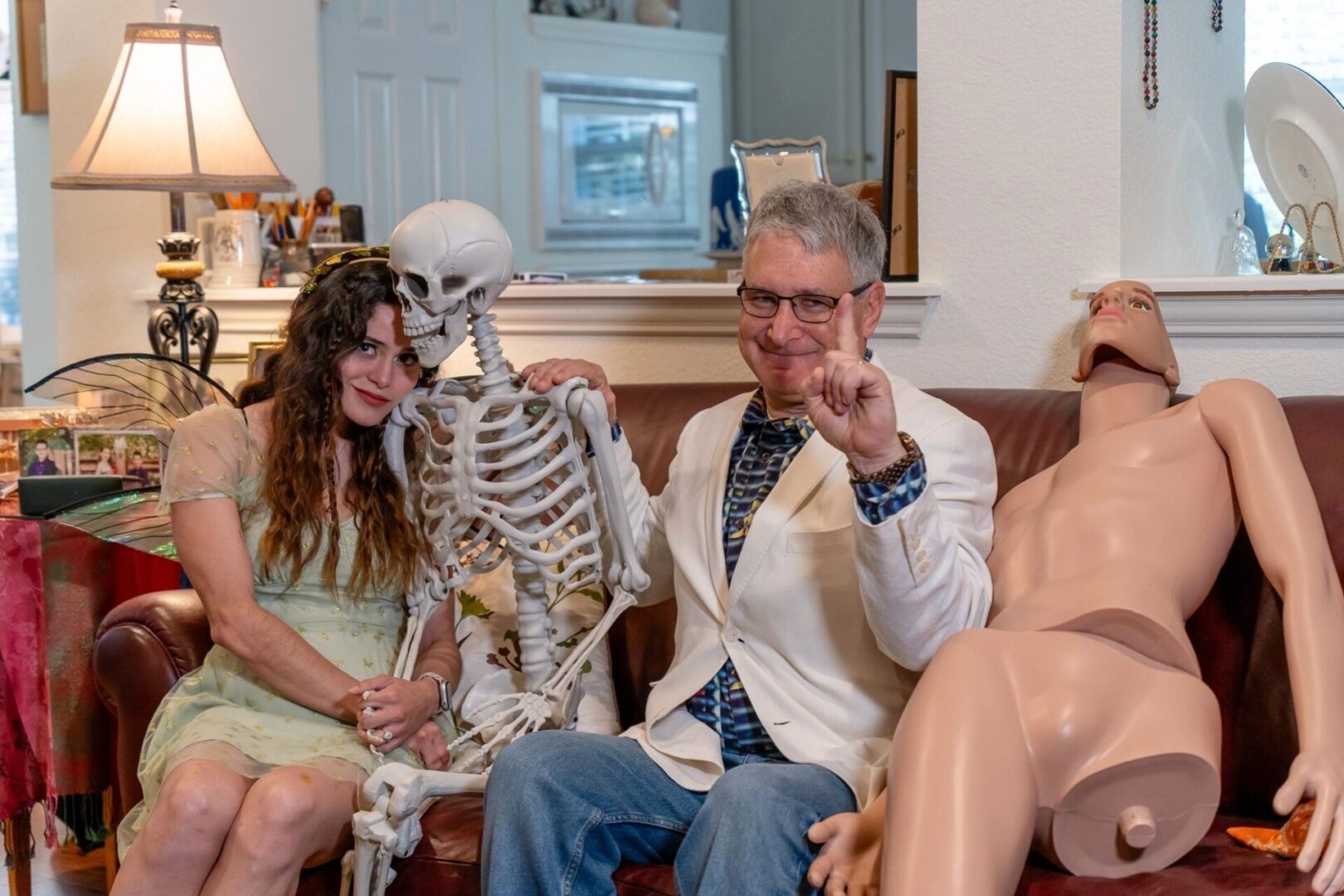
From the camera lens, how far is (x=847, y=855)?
→ 1706 mm

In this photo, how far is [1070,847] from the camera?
168 centimetres

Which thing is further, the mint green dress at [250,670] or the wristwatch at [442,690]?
the wristwatch at [442,690]

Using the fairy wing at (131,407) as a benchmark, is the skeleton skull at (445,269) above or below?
above

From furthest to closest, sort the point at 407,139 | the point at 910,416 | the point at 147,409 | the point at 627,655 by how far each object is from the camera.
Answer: the point at 407,139 → the point at 147,409 → the point at 627,655 → the point at 910,416

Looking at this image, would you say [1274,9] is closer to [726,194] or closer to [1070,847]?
[726,194]

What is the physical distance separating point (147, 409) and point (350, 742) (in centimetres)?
126

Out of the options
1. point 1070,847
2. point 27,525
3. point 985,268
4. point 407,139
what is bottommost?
point 1070,847

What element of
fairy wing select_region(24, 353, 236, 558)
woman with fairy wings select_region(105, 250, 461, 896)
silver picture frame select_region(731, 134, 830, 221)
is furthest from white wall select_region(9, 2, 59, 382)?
woman with fairy wings select_region(105, 250, 461, 896)

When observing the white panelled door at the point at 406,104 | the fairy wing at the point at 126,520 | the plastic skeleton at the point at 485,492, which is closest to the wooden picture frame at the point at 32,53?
the white panelled door at the point at 406,104

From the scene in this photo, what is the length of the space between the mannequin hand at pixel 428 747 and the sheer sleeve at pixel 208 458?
1.30ft

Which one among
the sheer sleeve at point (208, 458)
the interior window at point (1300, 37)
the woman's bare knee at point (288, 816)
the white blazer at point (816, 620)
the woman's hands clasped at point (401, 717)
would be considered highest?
the interior window at point (1300, 37)

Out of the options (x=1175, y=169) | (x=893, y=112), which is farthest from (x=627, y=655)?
(x=1175, y=169)

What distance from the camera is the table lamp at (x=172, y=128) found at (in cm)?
314

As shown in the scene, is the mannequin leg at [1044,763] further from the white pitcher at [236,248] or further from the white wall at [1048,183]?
the white pitcher at [236,248]
